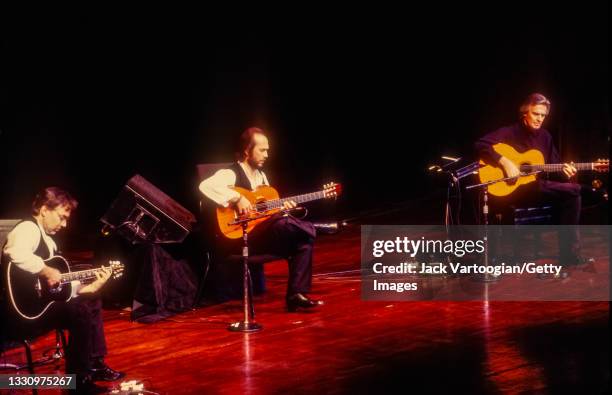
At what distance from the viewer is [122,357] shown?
450 cm

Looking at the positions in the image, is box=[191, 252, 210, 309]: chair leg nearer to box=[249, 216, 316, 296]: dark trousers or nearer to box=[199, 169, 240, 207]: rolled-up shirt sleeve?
box=[249, 216, 316, 296]: dark trousers

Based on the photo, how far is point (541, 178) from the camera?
6555mm

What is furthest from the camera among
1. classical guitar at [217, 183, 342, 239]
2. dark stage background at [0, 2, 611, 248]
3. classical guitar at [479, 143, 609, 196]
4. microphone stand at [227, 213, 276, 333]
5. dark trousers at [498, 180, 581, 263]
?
dark stage background at [0, 2, 611, 248]

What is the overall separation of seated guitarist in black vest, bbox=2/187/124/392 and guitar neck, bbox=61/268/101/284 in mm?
29

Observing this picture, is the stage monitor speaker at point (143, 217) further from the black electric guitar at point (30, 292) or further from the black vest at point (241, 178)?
the black electric guitar at point (30, 292)

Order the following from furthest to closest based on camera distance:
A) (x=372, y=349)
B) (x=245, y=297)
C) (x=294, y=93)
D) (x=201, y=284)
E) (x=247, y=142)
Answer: (x=294, y=93) → (x=201, y=284) → (x=247, y=142) → (x=245, y=297) → (x=372, y=349)

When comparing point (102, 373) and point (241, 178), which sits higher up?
point (241, 178)

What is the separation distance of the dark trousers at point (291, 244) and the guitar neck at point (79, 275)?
5.40ft

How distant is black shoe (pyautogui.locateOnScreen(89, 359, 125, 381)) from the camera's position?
159 inches

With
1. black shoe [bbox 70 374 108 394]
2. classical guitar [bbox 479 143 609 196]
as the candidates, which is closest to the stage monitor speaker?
black shoe [bbox 70 374 108 394]

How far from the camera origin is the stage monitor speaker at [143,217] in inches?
212

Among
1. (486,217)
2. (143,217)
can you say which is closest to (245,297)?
(143,217)

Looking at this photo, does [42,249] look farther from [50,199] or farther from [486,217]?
[486,217]

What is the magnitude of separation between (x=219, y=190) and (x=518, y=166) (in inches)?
104
